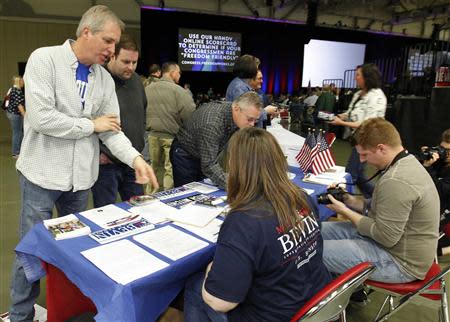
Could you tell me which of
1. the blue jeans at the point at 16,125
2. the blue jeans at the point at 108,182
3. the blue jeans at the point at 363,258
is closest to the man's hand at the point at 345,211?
the blue jeans at the point at 363,258

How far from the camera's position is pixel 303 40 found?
1313 centimetres

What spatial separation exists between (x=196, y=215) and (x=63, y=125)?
2.39ft

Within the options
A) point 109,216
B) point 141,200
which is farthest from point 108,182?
point 109,216

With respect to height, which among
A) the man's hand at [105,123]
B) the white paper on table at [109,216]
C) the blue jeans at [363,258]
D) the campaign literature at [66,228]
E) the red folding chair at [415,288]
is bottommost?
the red folding chair at [415,288]

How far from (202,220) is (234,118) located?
2.49 ft

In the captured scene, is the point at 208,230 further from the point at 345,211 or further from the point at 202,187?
the point at 345,211

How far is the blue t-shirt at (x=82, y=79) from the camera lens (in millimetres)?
1745

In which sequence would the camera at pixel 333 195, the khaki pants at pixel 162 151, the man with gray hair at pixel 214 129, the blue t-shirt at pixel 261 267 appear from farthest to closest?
1. the khaki pants at pixel 162 151
2. the man with gray hair at pixel 214 129
3. the camera at pixel 333 195
4. the blue t-shirt at pixel 261 267

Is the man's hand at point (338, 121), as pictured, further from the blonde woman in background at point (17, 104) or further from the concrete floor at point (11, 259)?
the blonde woman in background at point (17, 104)

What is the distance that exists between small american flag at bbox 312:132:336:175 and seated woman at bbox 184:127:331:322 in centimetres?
144

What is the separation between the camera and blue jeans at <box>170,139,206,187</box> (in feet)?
8.65

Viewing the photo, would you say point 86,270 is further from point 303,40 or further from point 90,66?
point 303,40

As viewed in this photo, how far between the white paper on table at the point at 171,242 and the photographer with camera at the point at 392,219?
744mm

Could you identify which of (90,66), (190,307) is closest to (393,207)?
(190,307)
